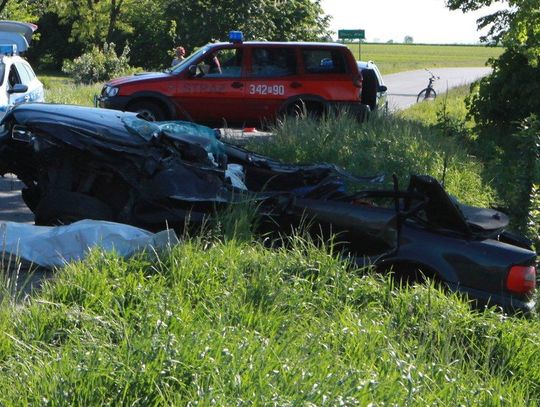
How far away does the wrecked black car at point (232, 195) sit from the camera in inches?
281

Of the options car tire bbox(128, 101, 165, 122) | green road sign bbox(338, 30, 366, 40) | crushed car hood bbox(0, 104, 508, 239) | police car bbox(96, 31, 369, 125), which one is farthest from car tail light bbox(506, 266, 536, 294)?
green road sign bbox(338, 30, 366, 40)

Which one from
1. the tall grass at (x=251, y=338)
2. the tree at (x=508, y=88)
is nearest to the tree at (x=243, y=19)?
the tree at (x=508, y=88)

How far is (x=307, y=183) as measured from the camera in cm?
863

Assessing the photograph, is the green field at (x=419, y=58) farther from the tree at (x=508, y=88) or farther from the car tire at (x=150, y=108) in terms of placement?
the car tire at (x=150, y=108)

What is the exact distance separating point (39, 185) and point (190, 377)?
181 inches

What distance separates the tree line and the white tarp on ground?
3383 centimetres

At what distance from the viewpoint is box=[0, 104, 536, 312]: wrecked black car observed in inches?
281

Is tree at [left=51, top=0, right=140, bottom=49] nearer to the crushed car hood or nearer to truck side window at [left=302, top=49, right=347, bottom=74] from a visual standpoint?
truck side window at [left=302, top=49, right=347, bottom=74]

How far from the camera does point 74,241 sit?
23.8 ft

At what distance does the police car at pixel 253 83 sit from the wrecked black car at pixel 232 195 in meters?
9.79

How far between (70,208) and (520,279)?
376cm

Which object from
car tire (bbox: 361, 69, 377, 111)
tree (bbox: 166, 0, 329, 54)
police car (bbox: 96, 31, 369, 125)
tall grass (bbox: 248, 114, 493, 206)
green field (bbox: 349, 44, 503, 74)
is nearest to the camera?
tall grass (bbox: 248, 114, 493, 206)

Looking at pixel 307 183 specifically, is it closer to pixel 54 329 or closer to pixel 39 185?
pixel 39 185

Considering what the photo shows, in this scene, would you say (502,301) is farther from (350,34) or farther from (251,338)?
(350,34)
